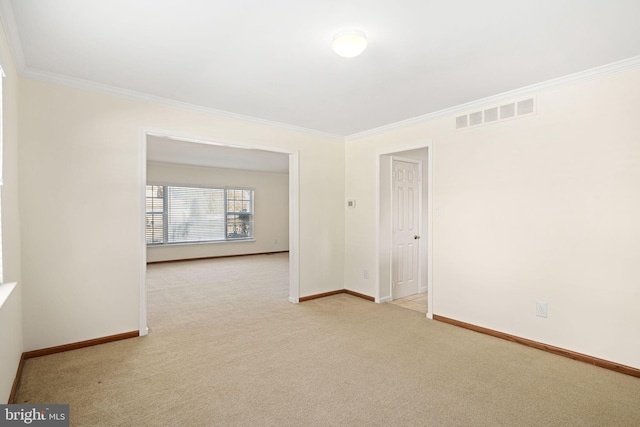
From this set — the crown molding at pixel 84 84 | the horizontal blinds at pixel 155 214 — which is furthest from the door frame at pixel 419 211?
the horizontal blinds at pixel 155 214

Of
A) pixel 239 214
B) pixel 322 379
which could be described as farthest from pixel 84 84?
pixel 239 214

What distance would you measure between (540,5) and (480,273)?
2.48 meters

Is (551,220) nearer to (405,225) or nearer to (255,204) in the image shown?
(405,225)

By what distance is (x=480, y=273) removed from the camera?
137 inches

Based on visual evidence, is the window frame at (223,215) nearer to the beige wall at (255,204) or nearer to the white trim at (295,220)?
the beige wall at (255,204)

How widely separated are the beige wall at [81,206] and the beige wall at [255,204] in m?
4.94

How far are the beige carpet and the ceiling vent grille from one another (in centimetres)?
223

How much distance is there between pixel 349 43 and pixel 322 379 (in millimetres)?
2425

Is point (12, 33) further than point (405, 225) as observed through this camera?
No

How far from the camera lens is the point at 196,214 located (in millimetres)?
8562

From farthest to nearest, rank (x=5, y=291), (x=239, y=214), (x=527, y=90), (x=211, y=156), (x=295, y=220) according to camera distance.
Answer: (x=239, y=214), (x=211, y=156), (x=295, y=220), (x=527, y=90), (x=5, y=291)

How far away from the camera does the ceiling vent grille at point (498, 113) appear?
3129 millimetres

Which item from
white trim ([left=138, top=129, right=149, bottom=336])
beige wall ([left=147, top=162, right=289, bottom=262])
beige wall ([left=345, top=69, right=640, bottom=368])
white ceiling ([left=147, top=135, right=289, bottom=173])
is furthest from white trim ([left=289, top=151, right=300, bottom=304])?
beige wall ([left=147, top=162, right=289, bottom=262])

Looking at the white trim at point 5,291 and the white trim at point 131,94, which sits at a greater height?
the white trim at point 131,94
